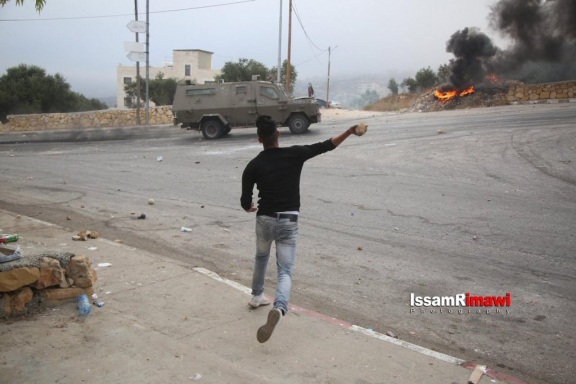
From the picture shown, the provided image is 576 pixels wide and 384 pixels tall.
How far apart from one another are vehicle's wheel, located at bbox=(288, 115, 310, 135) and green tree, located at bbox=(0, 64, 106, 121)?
85.9ft

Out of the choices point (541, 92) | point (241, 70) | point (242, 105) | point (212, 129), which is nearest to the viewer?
point (242, 105)

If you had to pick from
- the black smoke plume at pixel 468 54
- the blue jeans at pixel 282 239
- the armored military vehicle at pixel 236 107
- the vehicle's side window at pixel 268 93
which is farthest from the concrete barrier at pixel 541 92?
the blue jeans at pixel 282 239

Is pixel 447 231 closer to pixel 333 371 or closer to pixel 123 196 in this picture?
pixel 333 371

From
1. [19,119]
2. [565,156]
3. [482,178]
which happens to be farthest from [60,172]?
[19,119]

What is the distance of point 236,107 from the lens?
2145 centimetres

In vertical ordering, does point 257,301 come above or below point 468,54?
below

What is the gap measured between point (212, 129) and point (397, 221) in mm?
14506

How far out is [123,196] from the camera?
34.7 ft

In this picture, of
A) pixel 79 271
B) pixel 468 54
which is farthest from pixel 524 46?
pixel 79 271

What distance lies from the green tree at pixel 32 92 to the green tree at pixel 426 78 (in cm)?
3196

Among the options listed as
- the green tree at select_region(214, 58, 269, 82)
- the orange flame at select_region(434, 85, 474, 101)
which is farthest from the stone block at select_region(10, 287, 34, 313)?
the green tree at select_region(214, 58, 269, 82)

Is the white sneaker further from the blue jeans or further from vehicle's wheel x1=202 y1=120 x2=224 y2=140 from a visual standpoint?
vehicle's wheel x1=202 y1=120 x2=224 y2=140

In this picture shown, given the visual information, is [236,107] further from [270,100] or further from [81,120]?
[81,120]

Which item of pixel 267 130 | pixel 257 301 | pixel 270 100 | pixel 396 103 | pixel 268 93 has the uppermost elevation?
pixel 396 103
